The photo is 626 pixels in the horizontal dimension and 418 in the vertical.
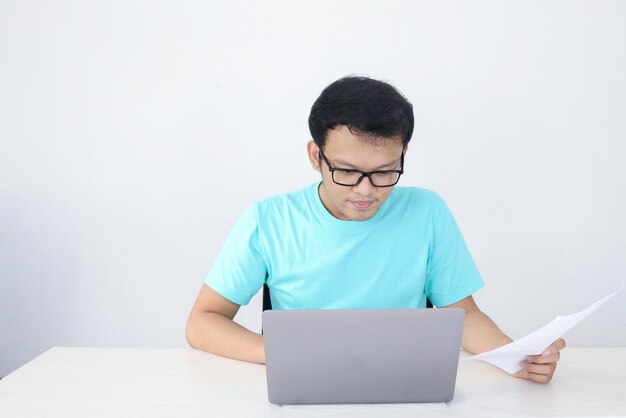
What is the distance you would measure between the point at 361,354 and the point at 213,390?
34 cm

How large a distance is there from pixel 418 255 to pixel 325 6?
4.97 ft

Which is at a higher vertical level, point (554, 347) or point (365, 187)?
point (365, 187)

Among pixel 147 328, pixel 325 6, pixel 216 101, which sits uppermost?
pixel 325 6

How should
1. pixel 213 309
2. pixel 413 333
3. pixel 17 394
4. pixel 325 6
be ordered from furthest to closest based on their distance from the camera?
pixel 325 6 → pixel 213 309 → pixel 17 394 → pixel 413 333

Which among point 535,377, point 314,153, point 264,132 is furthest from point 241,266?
point 264,132

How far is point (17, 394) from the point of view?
1.44 m

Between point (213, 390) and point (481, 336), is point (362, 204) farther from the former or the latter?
point (213, 390)

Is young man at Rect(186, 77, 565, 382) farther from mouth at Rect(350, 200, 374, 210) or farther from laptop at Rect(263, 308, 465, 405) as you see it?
laptop at Rect(263, 308, 465, 405)

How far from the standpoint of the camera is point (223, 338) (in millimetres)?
1718

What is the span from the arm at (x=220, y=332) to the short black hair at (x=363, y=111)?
47 cm

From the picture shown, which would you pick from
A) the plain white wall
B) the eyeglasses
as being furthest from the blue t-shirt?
the plain white wall

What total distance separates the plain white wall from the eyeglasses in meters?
1.44

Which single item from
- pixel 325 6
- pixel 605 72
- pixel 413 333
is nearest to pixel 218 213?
pixel 325 6

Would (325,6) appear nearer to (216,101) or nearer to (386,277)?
(216,101)
